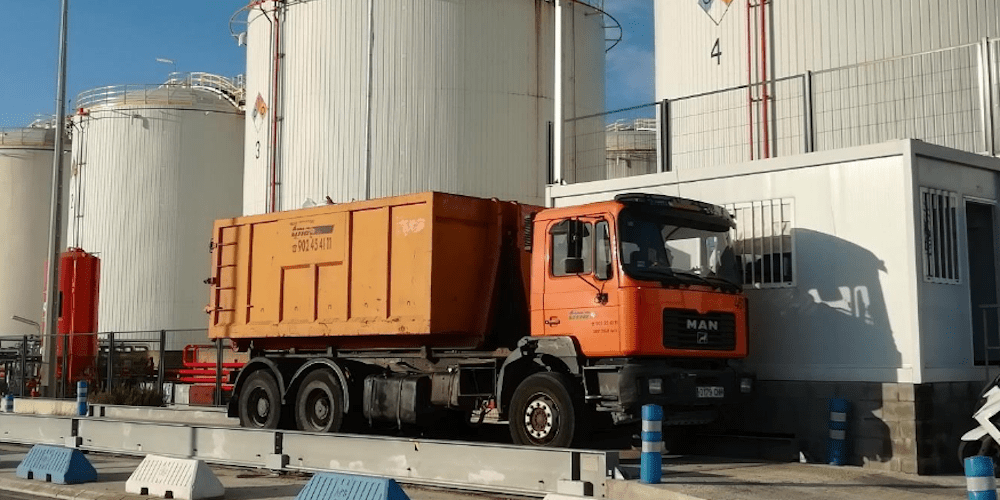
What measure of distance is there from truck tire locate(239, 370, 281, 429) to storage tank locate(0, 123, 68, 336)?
29894mm

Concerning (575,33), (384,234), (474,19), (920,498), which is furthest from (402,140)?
(920,498)

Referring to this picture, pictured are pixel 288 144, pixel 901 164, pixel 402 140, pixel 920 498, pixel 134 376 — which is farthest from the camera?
pixel 134 376

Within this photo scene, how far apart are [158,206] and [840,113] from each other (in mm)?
25630

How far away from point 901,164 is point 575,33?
16043 millimetres

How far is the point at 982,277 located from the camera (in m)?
14.4

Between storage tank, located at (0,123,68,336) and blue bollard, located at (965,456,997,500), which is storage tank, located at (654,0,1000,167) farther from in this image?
storage tank, located at (0,123,68,336)

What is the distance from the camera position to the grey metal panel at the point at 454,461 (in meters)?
10.6

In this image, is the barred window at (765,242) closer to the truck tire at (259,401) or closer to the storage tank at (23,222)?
the truck tire at (259,401)

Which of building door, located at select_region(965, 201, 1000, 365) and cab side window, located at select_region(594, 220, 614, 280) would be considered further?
building door, located at select_region(965, 201, 1000, 365)

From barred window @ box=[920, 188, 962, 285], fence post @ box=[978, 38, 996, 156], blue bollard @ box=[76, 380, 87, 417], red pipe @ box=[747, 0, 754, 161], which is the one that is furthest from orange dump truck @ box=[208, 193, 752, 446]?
blue bollard @ box=[76, 380, 87, 417]

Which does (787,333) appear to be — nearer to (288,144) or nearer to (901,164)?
(901,164)

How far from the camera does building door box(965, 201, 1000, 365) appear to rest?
13914mm

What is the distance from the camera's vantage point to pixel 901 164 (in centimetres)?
1293

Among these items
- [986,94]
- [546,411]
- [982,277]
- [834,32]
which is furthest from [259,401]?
[986,94]
